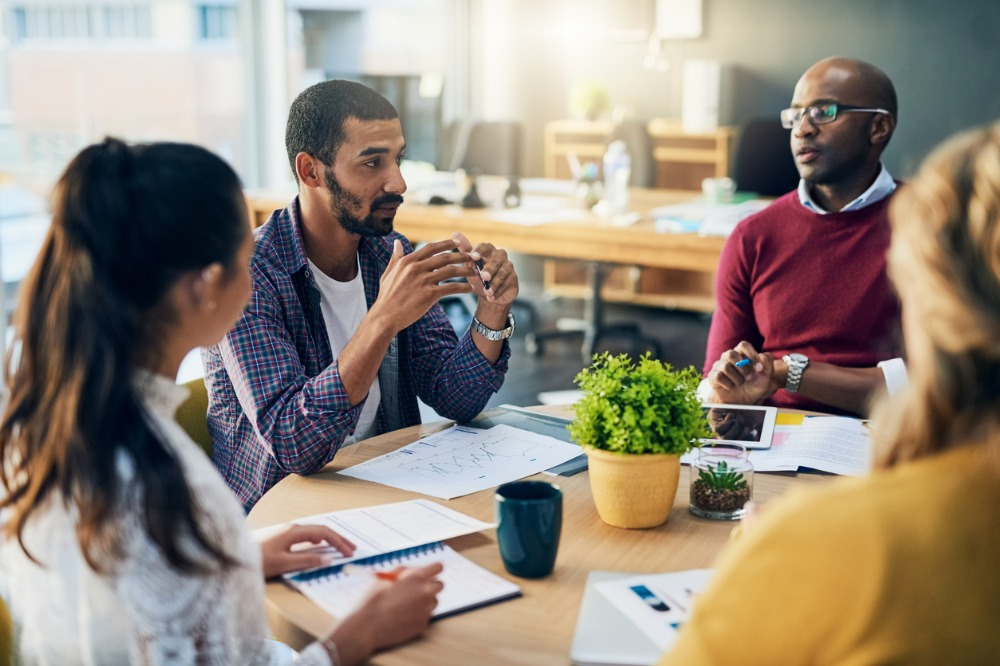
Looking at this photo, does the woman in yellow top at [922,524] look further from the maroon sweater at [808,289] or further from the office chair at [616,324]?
the office chair at [616,324]

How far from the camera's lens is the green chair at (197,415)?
5.80 ft

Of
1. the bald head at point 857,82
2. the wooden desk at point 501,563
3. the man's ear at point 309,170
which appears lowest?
the wooden desk at point 501,563

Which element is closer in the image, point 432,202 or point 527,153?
point 432,202

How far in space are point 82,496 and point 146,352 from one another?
0.52 feet

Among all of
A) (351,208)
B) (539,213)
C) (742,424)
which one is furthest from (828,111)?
(539,213)

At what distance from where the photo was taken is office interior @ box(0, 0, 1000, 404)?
4.21 meters

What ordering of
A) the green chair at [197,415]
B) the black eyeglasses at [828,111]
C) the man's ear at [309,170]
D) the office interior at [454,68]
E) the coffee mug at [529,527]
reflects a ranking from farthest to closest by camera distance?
the office interior at [454,68], the black eyeglasses at [828,111], the man's ear at [309,170], the green chair at [197,415], the coffee mug at [529,527]

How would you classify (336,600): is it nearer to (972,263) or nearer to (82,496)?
(82,496)

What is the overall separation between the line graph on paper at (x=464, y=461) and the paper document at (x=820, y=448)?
0.32 metres

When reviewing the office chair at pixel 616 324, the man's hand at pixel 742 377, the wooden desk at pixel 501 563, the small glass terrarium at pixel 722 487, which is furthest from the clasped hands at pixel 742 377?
the office chair at pixel 616 324

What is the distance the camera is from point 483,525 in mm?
1343

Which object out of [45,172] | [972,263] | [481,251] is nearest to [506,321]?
[481,251]

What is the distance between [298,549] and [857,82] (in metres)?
1.73

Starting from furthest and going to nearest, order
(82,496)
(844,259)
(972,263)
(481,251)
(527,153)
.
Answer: (527,153) → (844,259) → (481,251) → (82,496) → (972,263)
